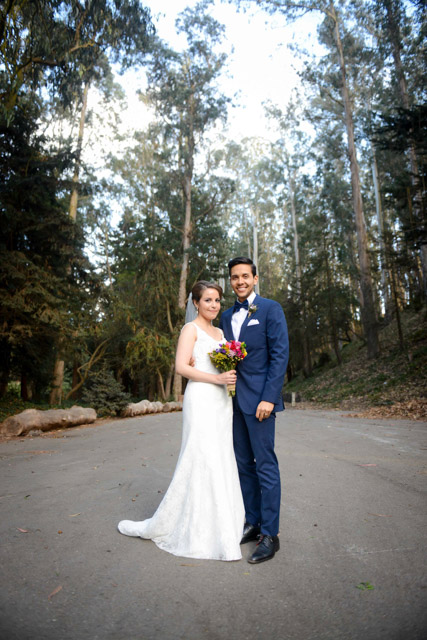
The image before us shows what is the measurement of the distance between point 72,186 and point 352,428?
1281cm

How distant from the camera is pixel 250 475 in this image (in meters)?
3.47

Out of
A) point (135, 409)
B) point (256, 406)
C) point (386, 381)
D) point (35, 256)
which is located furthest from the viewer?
point (386, 381)

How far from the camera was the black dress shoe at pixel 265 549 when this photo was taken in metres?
2.97

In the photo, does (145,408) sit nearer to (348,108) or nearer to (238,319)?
(238,319)

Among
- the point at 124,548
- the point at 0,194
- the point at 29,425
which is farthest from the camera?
the point at 0,194

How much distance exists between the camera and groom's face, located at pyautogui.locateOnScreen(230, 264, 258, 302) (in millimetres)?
3488

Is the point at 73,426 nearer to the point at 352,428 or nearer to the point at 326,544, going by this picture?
the point at 352,428

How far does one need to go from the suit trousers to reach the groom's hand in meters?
0.08

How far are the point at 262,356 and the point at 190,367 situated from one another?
57cm

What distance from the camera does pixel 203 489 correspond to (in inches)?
126

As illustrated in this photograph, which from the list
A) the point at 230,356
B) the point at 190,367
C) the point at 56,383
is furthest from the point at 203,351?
the point at 56,383

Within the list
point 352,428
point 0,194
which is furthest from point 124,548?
point 0,194

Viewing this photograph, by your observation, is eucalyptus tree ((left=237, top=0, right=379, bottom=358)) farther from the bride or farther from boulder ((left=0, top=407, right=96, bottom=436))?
the bride

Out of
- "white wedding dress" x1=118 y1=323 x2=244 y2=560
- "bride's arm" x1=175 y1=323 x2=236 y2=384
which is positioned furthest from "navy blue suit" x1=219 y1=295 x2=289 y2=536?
"bride's arm" x1=175 y1=323 x2=236 y2=384
